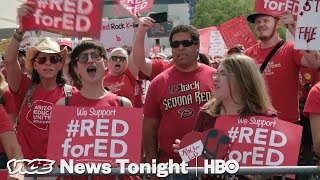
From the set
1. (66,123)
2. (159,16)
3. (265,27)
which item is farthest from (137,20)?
(66,123)

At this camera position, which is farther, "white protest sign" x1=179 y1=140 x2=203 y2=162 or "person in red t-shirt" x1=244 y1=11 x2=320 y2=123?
"person in red t-shirt" x1=244 y1=11 x2=320 y2=123

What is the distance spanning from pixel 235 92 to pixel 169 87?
3.49 ft

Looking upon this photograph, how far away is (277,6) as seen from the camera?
19.4 feet

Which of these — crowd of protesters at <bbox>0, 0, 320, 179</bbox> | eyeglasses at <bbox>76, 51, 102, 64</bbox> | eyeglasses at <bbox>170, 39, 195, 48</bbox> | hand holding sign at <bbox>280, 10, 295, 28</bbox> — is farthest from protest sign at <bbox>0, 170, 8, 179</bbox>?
hand holding sign at <bbox>280, 10, 295, 28</bbox>

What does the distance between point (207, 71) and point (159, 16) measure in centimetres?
85

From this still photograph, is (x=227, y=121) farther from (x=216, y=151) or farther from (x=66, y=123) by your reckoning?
(x=66, y=123)

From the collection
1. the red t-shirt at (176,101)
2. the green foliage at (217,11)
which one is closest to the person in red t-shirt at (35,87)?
the red t-shirt at (176,101)

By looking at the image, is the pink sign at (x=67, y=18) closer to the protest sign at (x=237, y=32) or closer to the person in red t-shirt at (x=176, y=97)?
the person in red t-shirt at (x=176, y=97)

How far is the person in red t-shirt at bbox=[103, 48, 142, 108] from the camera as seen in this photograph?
7.63 meters

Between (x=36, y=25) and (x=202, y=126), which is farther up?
(x=36, y=25)

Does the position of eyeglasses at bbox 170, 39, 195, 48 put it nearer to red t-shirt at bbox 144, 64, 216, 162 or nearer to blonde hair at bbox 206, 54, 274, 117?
red t-shirt at bbox 144, 64, 216, 162

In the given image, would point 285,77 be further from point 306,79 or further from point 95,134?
point 95,134

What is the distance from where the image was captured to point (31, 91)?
546 centimetres

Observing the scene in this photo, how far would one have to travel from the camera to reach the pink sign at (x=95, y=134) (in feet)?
14.6
